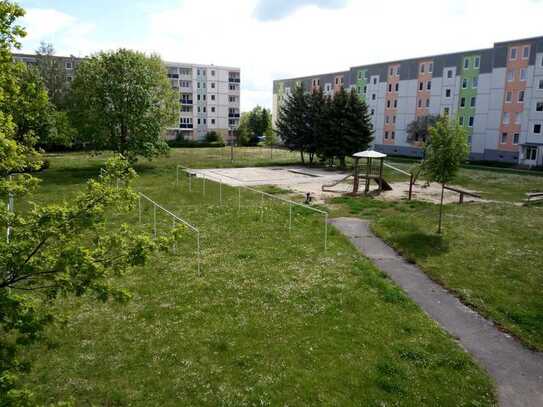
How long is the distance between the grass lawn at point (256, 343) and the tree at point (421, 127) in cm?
5717

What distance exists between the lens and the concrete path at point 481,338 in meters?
8.92

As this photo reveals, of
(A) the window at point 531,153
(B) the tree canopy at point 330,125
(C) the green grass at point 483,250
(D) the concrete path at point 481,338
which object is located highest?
(B) the tree canopy at point 330,125

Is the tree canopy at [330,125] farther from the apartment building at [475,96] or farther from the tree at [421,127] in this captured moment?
the tree at [421,127]

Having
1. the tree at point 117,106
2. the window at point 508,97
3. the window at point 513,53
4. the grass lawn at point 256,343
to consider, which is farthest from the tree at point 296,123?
the grass lawn at point 256,343

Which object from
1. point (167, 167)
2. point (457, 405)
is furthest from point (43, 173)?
point (457, 405)

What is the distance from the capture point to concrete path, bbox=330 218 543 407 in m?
8.92

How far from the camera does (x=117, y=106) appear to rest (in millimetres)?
41500

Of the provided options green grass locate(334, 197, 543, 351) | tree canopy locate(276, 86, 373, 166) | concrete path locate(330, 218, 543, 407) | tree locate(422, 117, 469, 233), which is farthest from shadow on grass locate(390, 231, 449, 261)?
tree canopy locate(276, 86, 373, 166)

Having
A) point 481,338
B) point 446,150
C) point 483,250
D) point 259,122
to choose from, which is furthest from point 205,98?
point 481,338

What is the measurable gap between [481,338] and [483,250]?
8504mm

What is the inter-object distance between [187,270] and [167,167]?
35.8 metres

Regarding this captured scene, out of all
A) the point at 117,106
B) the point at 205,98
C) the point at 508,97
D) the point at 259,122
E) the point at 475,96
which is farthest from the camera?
the point at 259,122

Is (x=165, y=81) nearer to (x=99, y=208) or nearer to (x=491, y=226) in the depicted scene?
(x=491, y=226)

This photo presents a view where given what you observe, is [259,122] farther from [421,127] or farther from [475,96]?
[475,96]
